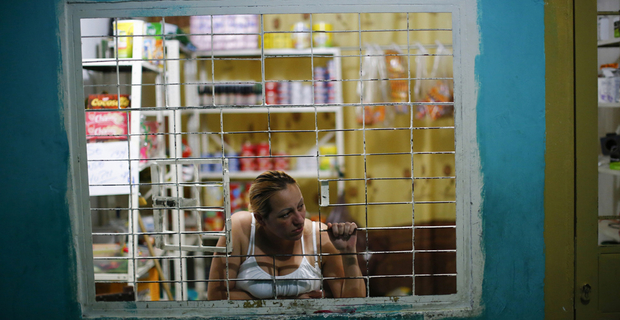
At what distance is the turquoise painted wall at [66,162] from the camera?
1.56 m

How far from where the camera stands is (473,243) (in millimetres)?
1582

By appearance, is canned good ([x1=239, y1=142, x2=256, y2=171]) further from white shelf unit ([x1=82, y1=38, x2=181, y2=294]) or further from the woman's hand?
the woman's hand

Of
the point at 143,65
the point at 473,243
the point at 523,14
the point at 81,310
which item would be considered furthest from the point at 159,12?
the point at 473,243

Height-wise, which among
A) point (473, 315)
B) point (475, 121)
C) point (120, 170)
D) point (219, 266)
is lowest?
point (473, 315)

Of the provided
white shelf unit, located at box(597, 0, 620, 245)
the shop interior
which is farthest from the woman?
white shelf unit, located at box(597, 0, 620, 245)

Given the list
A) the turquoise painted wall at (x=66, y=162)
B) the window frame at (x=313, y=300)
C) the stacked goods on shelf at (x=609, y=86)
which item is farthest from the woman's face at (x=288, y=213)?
the stacked goods on shelf at (x=609, y=86)

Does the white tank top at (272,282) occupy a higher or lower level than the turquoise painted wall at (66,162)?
lower

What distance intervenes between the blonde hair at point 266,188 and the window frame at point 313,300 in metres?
0.43

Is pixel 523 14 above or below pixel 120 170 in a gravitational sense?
above

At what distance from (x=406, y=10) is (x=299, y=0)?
441mm

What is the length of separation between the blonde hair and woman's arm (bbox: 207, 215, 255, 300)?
143 millimetres

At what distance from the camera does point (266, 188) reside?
1815 millimetres

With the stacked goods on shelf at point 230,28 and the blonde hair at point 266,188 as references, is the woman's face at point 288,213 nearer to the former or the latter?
the blonde hair at point 266,188

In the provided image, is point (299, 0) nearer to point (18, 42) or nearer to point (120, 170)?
point (18, 42)
